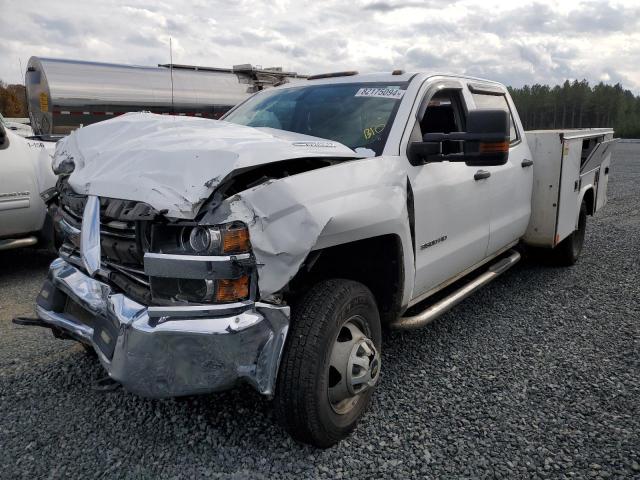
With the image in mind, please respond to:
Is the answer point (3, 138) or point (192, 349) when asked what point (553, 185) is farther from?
point (3, 138)

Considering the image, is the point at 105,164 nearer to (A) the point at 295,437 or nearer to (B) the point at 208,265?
(B) the point at 208,265

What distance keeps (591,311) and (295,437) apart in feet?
10.0

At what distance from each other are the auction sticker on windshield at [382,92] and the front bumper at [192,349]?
1.77 meters

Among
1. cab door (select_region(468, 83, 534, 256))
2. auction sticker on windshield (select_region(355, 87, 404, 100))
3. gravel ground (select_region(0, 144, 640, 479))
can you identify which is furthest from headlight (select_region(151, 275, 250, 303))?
cab door (select_region(468, 83, 534, 256))

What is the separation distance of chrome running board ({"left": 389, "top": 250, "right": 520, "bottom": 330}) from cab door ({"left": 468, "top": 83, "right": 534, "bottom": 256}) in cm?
14

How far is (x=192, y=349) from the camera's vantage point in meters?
2.25

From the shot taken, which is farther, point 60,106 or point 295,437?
point 60,106

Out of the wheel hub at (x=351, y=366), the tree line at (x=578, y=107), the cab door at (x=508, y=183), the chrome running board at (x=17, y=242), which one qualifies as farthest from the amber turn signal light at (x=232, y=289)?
the tree line at (x=578, y=107)

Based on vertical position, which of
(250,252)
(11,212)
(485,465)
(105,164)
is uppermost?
(105,164)

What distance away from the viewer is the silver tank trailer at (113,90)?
9.92 meters

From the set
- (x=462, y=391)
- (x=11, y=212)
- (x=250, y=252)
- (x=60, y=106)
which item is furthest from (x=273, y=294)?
(x=60, y=106)

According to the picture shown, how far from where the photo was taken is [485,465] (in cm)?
254

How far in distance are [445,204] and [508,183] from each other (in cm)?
120

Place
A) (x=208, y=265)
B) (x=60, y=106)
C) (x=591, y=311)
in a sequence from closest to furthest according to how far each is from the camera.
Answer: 1. (x=208, y=265)
2. (x=591, y=311)
3. (x=60, y=106)
